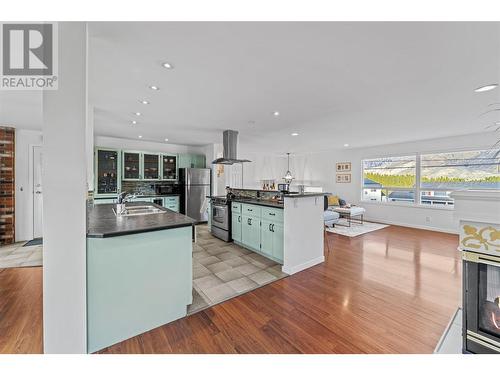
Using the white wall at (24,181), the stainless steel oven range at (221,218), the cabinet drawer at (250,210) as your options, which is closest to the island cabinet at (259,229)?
the cabinet drawer at (250,210)

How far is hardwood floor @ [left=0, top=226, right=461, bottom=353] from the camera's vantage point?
164 cm

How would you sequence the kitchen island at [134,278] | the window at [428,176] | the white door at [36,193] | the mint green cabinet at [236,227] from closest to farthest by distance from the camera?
1. the kitchen island at [134,278]
2. the mint green cabinet at [236,227]
3. the white door at [36,193]
4. the window at [428,176]

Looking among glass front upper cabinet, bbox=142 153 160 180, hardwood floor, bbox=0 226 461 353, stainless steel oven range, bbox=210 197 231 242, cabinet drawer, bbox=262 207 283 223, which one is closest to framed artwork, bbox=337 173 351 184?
hardwood floor, bbox=0 226 461 353

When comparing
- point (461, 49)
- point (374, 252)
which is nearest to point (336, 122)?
point (461, 49)

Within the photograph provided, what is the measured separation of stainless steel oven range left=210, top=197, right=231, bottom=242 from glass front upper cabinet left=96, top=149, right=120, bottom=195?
2.55 m

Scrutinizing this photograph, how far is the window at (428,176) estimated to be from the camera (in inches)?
189

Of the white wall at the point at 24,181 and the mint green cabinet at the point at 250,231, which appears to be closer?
the mint green cabinet at the point at 250,231

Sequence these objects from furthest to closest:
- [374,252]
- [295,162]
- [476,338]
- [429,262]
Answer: [295,162], [374,252], [429,262], [476,338]

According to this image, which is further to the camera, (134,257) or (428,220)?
(428,220)

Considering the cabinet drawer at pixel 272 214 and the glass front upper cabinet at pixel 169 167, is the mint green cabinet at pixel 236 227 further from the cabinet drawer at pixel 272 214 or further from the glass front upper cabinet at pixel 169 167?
the glass front upper cabinet at pixel 169 167
